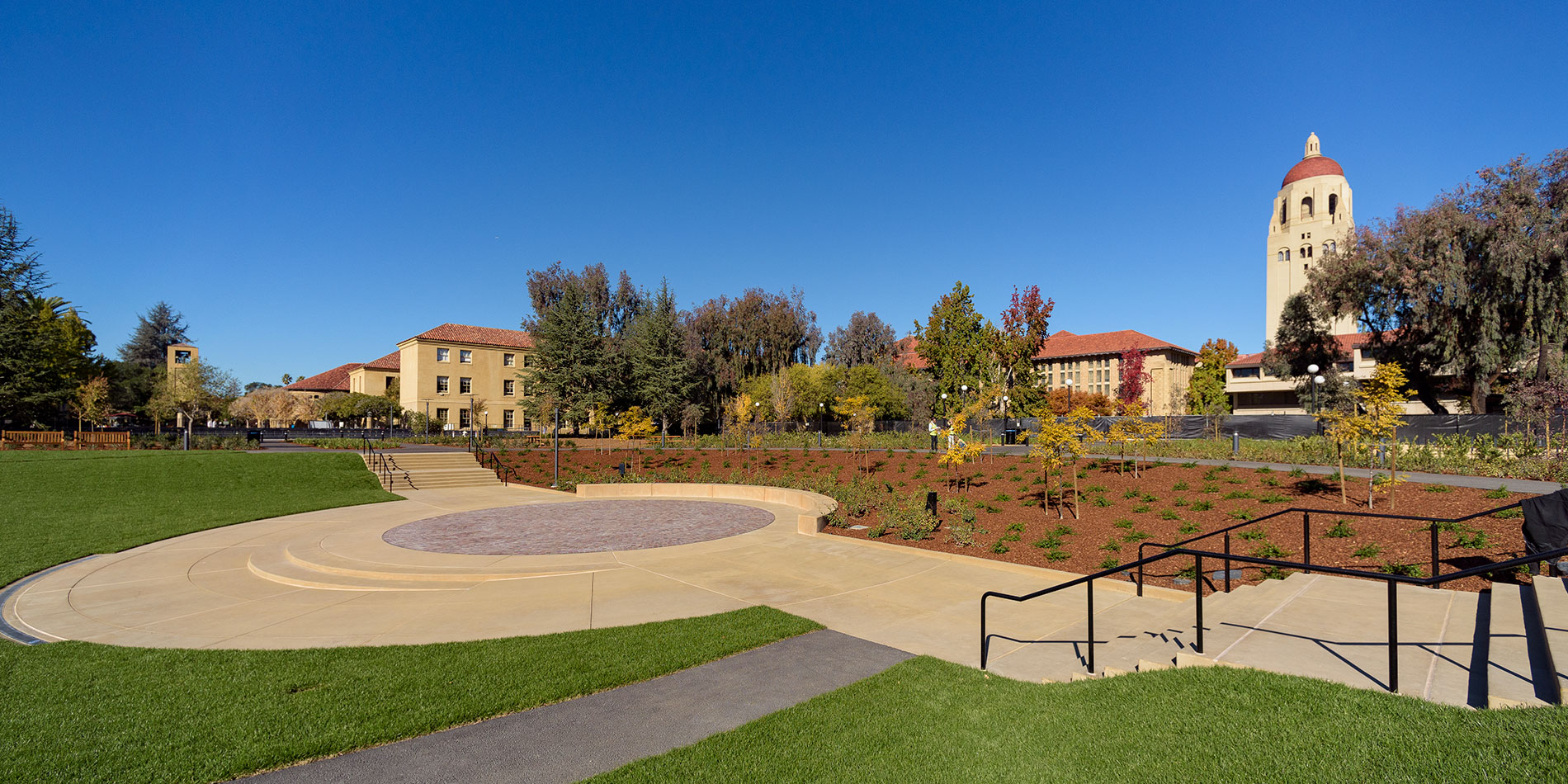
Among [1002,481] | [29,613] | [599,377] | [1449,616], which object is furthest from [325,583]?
[599,377]

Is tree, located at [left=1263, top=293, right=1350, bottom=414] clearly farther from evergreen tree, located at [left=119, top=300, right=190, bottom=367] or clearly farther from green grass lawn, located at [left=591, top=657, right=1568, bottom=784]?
evergreen tree, located at [left=119, top=300, right=190, bottom=367]

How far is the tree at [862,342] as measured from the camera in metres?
61.9

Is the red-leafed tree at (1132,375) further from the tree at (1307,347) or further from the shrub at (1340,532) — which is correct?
the shrub at (1340,532)

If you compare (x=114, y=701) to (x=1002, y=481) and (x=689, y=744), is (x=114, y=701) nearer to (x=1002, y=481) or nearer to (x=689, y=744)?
(x=689, y=744)

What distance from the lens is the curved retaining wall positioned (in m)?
17.9

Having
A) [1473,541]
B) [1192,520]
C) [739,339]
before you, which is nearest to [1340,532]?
[1473,541]

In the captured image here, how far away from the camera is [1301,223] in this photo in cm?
7738

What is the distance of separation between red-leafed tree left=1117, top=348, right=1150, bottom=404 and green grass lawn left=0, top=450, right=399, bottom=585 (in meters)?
70.2

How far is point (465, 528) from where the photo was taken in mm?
14516

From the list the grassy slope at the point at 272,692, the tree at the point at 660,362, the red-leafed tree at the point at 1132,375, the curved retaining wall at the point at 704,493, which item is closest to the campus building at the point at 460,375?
the tree at the point at 660,362

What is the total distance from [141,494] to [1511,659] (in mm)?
28523

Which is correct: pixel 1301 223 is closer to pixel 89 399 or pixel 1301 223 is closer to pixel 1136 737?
pixel 1136 737

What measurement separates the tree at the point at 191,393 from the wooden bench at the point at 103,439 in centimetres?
1445

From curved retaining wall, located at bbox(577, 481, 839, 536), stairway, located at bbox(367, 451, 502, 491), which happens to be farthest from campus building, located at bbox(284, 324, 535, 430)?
curved retaining wall, located at bbox(577, 481, 839, 536)
